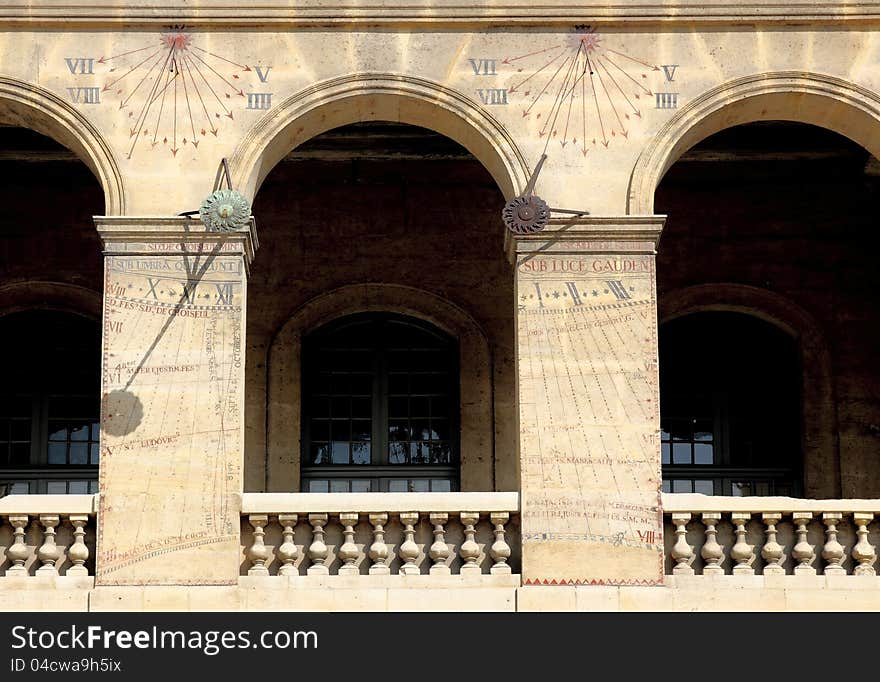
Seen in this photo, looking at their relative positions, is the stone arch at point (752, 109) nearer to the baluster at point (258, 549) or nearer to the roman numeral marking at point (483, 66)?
the roman numeral marking at point (483, 66)

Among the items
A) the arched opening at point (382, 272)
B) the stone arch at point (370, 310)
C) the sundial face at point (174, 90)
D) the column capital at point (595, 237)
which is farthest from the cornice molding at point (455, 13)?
the stone arch at point (370, 310)

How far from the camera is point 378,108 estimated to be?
18344mm

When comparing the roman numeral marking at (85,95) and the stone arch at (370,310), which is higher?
the roman numeral marking at (85,95)

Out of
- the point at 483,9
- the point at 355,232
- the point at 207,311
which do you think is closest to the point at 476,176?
the point at 355,232

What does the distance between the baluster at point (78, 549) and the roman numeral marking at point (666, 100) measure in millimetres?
6679

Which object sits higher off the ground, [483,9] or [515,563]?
[483,9]

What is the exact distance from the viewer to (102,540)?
55.6ft

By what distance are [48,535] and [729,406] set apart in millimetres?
8549

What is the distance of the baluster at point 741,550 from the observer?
17203 millimetres

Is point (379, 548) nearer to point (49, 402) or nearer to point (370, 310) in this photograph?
point (370, 310)

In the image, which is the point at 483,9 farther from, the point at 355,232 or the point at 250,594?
the point at 250,594

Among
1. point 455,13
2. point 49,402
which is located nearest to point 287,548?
point 455,13
